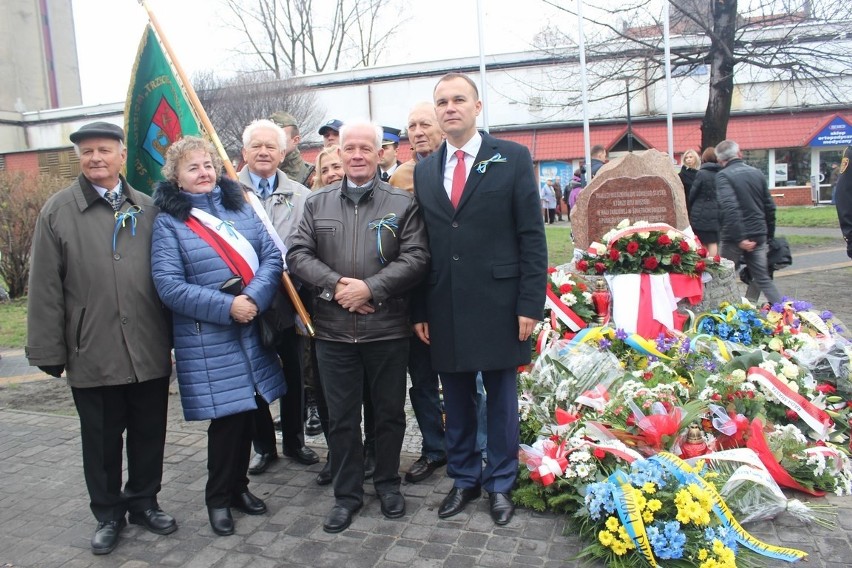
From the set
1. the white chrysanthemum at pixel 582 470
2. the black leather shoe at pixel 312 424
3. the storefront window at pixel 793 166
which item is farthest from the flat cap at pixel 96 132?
the storefront window at pixel 793 166

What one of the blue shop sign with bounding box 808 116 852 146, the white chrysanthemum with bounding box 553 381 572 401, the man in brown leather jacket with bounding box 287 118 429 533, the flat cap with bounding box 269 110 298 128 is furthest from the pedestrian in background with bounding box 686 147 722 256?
the blue shop sign with bounding box 808 116 852 146

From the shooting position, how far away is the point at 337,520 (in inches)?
134

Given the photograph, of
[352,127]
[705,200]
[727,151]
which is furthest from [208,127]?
[705,200]

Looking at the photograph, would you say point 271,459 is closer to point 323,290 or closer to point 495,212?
point 323,290

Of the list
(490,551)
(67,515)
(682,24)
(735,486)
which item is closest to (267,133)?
(67,515)

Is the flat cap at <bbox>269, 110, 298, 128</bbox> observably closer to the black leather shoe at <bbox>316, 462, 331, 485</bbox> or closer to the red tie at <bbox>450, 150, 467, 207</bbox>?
the red tie at <bbox>450, 150, 467, 207</bbox>

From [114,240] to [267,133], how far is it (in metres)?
1.29

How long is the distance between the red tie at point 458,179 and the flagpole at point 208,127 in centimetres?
99

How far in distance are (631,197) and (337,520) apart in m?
4.48

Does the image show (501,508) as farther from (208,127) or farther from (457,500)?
(208,127)

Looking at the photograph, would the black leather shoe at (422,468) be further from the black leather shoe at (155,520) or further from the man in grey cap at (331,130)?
the man in grey cap at (331,130)

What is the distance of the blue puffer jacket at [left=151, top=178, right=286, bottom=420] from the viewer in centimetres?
324

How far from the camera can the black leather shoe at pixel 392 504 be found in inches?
138

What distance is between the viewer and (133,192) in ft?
11.3
